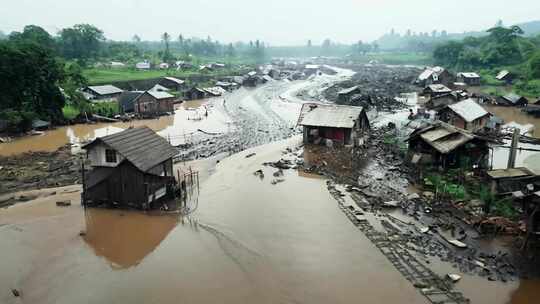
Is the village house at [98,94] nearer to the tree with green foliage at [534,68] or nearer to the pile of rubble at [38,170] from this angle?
the pile of rubble at [38,170]

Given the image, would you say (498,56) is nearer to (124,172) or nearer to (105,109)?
(105,109)

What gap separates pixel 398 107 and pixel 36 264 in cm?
4666

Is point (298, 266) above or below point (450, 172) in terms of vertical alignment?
below

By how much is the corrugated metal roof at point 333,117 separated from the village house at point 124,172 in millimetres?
14149

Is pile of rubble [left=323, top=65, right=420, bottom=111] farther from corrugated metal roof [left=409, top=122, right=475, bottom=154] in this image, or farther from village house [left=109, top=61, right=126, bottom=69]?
village house [left=109, top=61, right=126, bottom=69]

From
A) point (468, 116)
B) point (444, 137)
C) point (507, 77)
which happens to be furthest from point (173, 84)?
point (507, 77)

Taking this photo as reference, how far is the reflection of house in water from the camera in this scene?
57.5 feet

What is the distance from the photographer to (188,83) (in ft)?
249

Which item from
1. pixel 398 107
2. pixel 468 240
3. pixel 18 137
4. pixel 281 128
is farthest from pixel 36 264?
pixel 398 107

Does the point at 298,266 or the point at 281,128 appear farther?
the point at 281,128

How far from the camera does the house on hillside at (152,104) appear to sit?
48.3m

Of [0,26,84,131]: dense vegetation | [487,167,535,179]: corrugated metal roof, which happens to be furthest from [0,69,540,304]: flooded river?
[0,26,84,131]: dense vegetation

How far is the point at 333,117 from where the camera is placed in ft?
105

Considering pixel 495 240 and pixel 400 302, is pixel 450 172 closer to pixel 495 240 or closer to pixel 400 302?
pixel 495 240
